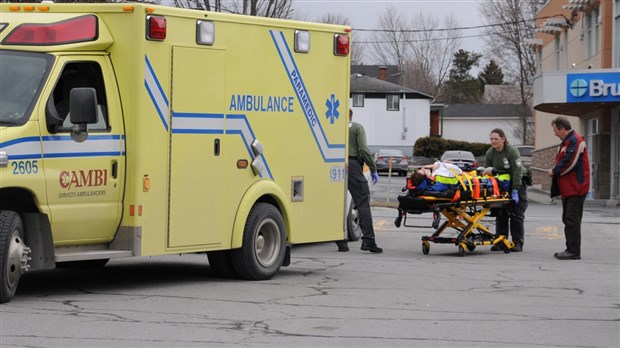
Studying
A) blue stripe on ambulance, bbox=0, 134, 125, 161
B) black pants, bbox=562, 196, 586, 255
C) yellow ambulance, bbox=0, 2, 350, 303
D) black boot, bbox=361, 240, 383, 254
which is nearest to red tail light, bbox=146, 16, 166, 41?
yellow ambulance, bbox=0, 2, 350, 303

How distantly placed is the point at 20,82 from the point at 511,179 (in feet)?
26.9

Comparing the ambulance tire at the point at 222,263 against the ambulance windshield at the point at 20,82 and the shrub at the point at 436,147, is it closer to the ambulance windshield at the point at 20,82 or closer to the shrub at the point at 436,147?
the ambulance windshield at the point at 20,82

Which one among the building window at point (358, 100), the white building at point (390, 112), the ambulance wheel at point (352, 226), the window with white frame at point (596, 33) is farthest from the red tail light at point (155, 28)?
the white building at point (390, 112)

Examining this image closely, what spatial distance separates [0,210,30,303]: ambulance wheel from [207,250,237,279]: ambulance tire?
2565mm

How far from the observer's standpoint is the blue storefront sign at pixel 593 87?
32.6 metres

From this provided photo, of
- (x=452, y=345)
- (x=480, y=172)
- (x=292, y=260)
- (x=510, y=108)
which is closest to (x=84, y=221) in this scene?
(x=452, y=345)

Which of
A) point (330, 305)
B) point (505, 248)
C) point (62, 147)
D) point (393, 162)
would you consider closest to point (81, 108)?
point (62, 147)

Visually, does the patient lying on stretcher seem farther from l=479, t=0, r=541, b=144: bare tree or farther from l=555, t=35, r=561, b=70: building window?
l=479, t=0, r=541, b=144: bare tree

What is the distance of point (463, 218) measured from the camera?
15.2 meters

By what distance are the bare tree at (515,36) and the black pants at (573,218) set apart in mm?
67181

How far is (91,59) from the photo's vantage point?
10.1m

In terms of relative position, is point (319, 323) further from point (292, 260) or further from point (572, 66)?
point (572, 66)

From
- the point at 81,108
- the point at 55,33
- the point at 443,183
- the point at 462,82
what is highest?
the point at 462,82

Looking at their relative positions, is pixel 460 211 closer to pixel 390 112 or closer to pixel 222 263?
pixel 222 263
